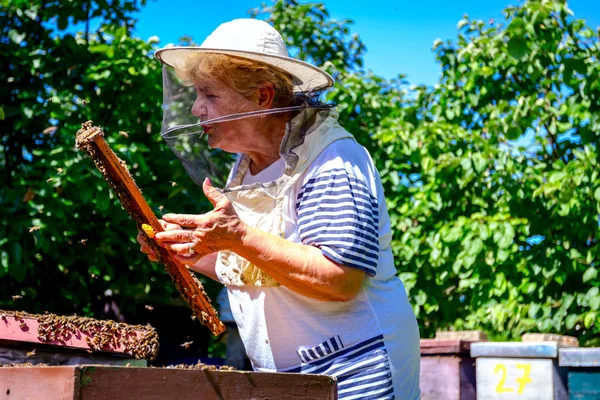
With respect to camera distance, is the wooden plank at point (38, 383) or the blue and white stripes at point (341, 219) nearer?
the wooden plank at point (38, 383)

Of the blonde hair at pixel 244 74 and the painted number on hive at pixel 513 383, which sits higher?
the blonde hair at pixel 244 74

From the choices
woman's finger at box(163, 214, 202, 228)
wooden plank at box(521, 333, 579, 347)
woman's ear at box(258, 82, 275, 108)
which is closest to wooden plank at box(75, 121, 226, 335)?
woman's finger at box(163, 214, 202, 228)

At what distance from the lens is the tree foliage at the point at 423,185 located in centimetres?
391

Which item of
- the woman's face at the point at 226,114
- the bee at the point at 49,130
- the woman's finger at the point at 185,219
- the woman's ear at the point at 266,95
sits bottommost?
the woman's finger at the point at 185,219

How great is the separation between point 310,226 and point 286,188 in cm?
13

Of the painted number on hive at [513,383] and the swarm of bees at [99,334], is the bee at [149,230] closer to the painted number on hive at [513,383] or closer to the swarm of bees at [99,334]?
the swarm of bees at [99,334]

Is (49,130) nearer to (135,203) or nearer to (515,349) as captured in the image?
(515,349)

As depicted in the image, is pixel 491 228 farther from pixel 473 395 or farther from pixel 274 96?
pixel 274 96

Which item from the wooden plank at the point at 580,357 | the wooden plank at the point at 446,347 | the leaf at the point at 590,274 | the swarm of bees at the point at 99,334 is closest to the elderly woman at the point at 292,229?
the swarm of bees at the point at 99,334

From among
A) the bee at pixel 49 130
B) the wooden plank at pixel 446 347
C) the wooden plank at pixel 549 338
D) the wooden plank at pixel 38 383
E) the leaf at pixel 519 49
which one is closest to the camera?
the wooden plank at pixel 38 383

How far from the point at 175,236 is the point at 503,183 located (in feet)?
10.1

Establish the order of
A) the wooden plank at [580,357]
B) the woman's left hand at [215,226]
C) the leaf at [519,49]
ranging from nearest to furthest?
the woman's left hand at [215,226] < the wooden plank at [580,357] < the leaf at [519,49]

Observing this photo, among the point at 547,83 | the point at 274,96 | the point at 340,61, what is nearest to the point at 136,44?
the point at 340,61

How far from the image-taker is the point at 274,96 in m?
1.74
